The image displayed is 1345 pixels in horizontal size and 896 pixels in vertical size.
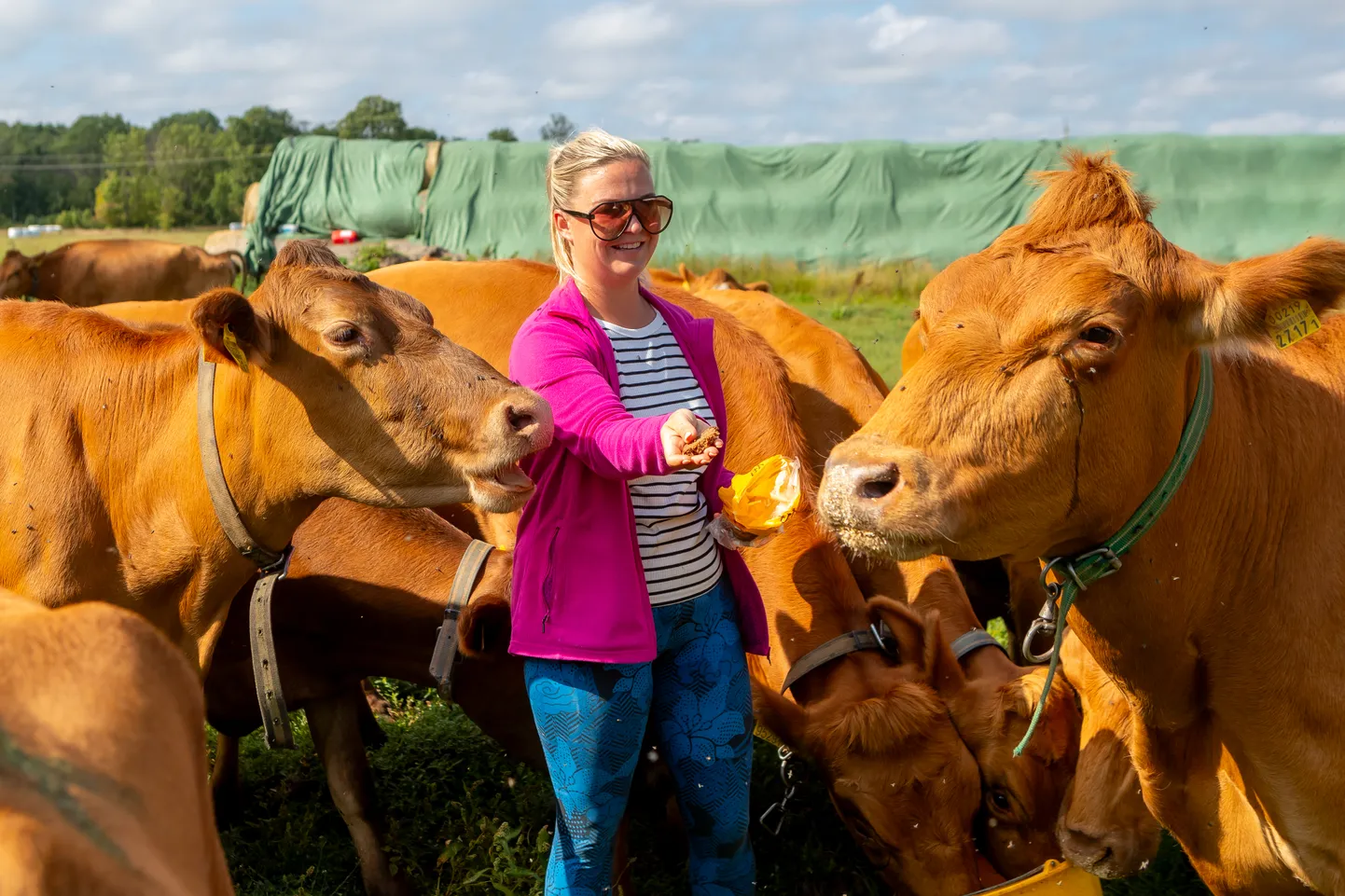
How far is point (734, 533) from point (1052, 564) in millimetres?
853

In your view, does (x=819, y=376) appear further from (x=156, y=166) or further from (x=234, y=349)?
(x=156, y=166)

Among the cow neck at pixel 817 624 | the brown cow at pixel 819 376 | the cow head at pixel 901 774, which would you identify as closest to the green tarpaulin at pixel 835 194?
the brown cow at pixel 819 376

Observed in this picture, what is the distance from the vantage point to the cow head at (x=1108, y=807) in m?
3.50

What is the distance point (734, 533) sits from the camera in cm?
331

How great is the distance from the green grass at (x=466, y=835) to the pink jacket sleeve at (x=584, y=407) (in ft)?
6.25

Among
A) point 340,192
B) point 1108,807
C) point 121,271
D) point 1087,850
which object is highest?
point 340,192

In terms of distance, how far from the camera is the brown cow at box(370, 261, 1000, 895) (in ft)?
12.7

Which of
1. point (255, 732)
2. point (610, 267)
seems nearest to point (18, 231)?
point (255, 732)

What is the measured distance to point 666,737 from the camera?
10.7ft

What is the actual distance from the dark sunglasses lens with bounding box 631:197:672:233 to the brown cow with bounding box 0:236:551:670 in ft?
1.93

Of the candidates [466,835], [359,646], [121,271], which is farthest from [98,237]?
[466,835]

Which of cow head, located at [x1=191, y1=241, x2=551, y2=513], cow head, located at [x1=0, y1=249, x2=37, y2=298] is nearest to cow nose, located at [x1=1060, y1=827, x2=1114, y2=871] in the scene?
cow head, located at [x1=191, y1=241, x2=551, y2=513]

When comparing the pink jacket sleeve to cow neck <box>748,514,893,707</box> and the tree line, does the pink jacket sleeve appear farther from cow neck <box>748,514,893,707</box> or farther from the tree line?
the tree line

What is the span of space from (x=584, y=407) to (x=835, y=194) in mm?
23009
